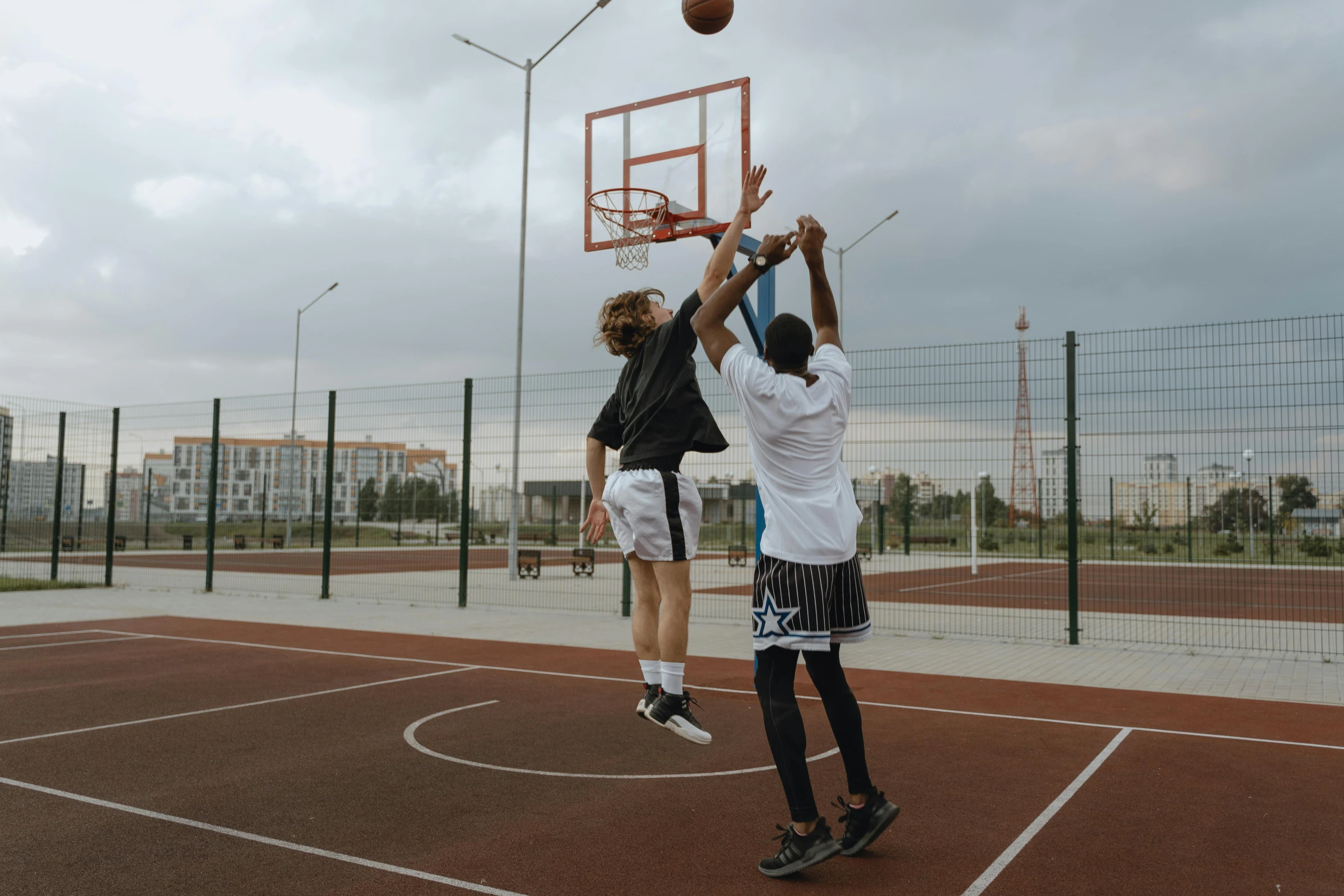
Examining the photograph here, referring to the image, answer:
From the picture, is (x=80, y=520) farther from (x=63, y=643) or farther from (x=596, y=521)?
(x=596, y=521)

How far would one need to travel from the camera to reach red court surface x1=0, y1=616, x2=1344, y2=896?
3117 mm

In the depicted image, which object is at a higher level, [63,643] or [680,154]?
[680,154]

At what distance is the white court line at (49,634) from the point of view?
9508 mm

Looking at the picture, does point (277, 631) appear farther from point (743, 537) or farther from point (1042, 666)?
point (743, 537)

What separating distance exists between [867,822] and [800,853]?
0.34m

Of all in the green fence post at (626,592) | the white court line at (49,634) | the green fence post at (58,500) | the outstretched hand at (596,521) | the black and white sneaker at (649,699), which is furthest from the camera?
the green fence post at (58,500)

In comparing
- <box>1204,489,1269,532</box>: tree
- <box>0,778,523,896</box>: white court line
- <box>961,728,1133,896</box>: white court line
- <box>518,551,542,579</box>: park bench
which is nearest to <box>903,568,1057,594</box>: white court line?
<box>1204,489,1269,532</box>: tree

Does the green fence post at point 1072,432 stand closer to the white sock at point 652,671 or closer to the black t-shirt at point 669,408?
the black t-shirt at point 669,408

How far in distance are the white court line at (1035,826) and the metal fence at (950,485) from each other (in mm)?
4652

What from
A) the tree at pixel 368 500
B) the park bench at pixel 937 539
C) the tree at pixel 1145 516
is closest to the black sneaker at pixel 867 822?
the tree at pixel 1145 516

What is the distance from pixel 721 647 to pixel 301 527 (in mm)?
19831

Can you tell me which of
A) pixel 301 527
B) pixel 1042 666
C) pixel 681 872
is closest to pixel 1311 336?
pixel 1042 666

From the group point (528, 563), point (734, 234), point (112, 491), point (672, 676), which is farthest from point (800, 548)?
point (112, 491)

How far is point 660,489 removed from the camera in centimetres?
406
